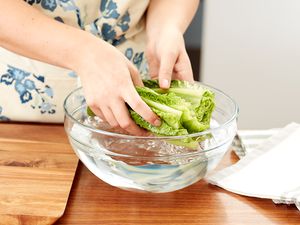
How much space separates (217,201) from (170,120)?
167 millimetres

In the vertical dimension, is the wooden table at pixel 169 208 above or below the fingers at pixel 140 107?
below

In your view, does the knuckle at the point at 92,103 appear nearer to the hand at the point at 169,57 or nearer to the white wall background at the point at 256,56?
the hand at the point at 169,57

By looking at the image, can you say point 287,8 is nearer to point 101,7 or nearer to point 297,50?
point 297,50

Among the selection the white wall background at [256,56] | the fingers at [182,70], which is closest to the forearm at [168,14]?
the fingers at [182,70]

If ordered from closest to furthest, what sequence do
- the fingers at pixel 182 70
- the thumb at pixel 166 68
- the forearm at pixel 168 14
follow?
the thumb at pixel 166 68 < the fingers at pixel 182 70 < the forearm at pixel 168 14

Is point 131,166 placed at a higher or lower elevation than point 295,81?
higher

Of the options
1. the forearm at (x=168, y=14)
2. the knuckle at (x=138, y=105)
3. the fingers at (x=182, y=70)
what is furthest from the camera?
the forearm at (x=168, y=14)

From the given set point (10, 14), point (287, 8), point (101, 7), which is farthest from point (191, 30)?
point (10, 14)

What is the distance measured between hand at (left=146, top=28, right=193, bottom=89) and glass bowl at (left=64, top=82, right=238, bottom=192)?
140 millimetres

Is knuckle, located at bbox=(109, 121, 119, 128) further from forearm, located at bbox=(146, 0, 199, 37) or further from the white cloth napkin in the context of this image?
forearm, located at bbox=(146, 0, 199, 37)

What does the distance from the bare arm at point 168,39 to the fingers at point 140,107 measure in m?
0.10

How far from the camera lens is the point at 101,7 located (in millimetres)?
1159

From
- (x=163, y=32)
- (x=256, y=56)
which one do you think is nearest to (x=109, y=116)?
(x=163, y=32)

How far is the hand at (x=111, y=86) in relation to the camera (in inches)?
30.9
